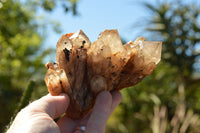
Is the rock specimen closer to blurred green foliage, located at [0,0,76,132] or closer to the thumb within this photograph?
the thumb

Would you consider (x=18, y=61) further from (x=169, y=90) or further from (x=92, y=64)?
(x=92, y=64)

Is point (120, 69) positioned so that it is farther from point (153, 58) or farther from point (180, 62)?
point (180, 62)

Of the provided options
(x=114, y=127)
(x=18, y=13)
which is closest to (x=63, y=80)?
(x=18, y=13)

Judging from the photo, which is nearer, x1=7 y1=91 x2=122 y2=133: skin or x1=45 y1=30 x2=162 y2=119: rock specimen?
x1=7 y1=91 x2=122 y2=133: skin

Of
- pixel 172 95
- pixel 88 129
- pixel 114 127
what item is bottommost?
pixel 114 127

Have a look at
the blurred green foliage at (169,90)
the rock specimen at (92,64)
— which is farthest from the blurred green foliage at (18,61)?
the rock specimen at (92,64)

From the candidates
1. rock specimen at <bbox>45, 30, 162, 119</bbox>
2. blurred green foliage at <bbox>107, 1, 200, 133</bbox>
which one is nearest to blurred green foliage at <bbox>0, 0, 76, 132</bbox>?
blurred green foliage at <bbox>107, 1, 200, 133</bbox>

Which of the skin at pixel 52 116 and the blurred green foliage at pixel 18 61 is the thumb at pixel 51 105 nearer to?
the skin at pixel 52 116
